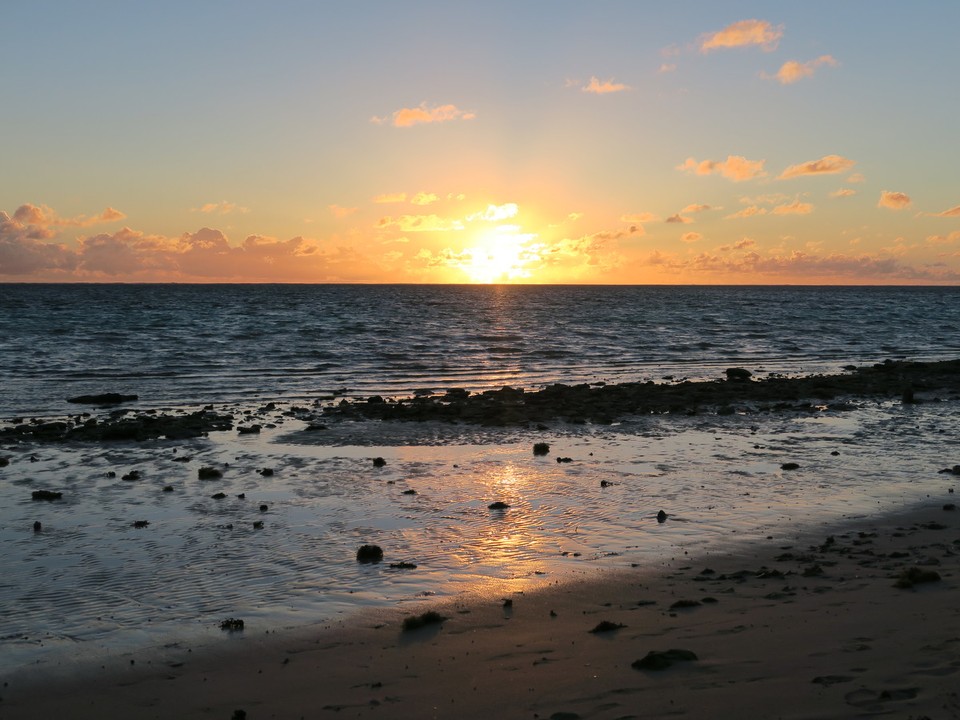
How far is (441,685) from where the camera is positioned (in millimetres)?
7543

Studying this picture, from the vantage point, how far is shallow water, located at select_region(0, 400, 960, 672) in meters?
9.83

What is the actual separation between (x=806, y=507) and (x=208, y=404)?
852 inches

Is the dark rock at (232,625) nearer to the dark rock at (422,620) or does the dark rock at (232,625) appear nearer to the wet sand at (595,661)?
the wet sand at (595,661)

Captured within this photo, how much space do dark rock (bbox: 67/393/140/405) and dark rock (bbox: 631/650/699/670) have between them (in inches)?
1044

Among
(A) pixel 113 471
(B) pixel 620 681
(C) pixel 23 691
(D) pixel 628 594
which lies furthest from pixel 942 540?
(A) pixel 113 471

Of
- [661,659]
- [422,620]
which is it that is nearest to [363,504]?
[422,620]

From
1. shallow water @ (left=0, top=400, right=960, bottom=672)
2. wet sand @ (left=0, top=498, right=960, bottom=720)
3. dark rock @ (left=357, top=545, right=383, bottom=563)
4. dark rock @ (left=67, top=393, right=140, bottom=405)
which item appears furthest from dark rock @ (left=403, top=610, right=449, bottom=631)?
dark rock @ (left=67, top=393, right=140, bottom=405)

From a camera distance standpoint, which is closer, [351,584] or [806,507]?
[351,584]

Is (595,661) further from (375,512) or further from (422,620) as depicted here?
(375,512)

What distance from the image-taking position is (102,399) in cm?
2980

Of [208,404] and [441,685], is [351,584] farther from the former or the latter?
[208,404]

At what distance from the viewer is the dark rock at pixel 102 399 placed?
29.6 metres

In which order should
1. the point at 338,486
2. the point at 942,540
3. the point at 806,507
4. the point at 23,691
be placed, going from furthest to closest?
the point at 338,486, the point at 806,507, the point at 942,540, the point at 23,691

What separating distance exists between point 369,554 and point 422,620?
2.51m
